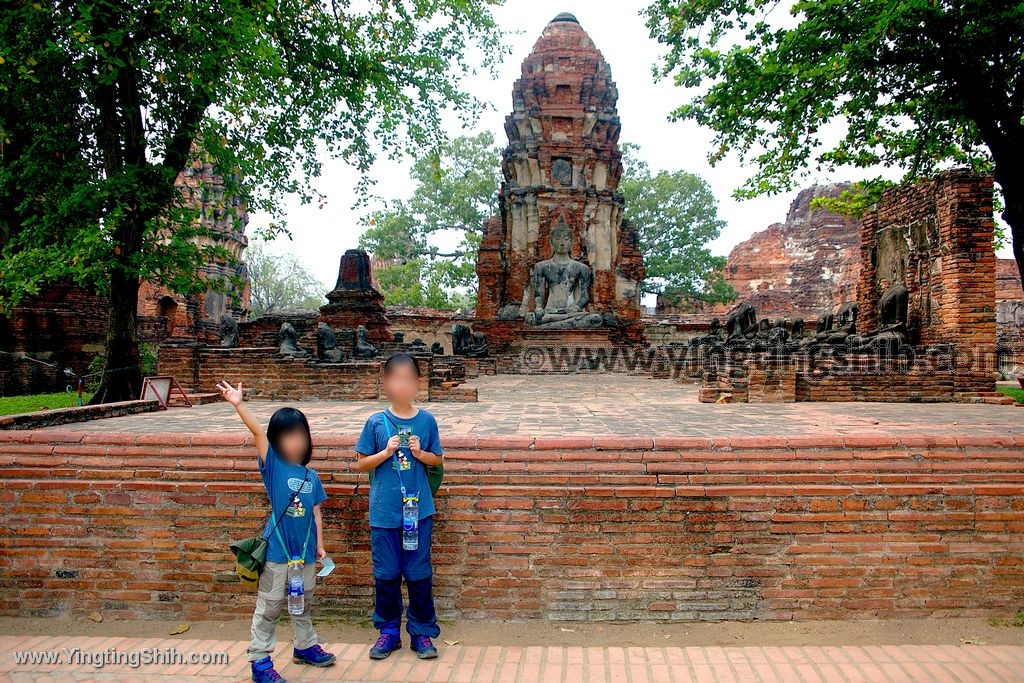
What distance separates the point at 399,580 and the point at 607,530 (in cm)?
118

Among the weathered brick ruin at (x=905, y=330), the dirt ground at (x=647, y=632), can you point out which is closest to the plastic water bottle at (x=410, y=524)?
the dirt ground at (x=647, y=632)

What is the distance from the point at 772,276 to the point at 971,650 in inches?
1187

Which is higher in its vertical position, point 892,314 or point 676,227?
point 676,227

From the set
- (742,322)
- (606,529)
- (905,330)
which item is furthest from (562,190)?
(606,529)

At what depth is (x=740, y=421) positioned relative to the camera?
5.27 m

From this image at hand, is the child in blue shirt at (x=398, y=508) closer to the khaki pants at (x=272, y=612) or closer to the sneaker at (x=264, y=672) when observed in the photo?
the khaki pants at (x=272, y=612)

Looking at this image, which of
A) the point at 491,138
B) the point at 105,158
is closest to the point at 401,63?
the point at 105,158

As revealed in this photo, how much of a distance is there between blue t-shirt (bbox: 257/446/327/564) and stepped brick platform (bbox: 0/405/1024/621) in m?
0.61

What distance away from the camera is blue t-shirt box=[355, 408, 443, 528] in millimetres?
3205

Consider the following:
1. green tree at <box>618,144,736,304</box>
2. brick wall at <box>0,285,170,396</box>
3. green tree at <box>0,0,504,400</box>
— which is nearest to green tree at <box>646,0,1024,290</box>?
green tree at <box>0,0,504,400</box>

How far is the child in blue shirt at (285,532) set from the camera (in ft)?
9.91

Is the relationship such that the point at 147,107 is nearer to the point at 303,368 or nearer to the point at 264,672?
the point at 303,368

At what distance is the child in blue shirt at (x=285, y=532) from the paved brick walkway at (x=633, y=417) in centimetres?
155

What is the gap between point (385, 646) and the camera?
10.6 feet
